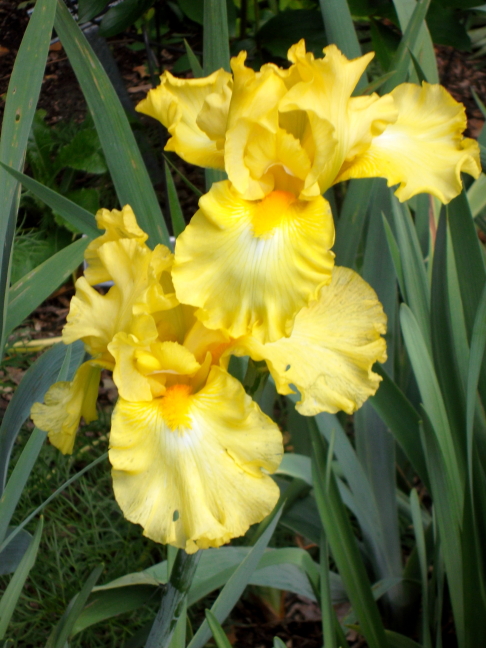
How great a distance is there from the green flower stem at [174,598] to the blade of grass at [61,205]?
18.7 inches

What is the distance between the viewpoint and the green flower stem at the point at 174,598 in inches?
27.2

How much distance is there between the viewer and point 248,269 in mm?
551

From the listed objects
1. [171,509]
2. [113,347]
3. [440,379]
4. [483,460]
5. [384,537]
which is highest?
[113,347]

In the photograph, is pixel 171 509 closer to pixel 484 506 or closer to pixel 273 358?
pixel 273 358

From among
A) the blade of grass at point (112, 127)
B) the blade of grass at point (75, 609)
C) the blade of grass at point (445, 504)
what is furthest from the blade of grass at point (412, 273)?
the blade of grass at point (75, 609)

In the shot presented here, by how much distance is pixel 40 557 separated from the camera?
134 centimetres

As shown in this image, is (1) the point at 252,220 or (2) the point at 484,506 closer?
(1) the point at 252,220

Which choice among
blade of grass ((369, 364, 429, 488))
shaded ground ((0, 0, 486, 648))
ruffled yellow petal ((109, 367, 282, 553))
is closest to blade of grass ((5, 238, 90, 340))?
ruffled yellow petal ((109, 367, 282, 553))

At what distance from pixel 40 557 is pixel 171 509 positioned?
950 millimetres

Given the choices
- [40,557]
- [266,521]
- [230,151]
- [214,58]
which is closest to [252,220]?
[230,151]

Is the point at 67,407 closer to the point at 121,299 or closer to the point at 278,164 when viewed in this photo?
the point at 121,299

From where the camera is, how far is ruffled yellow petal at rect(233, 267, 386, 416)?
24.5 inches

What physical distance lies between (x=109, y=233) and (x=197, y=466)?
27 cm

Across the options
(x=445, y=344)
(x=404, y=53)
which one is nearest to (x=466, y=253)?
(x=445, y=344)
